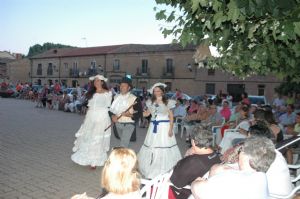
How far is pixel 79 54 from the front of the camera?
179 feet

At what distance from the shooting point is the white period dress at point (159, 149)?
21.9 feet

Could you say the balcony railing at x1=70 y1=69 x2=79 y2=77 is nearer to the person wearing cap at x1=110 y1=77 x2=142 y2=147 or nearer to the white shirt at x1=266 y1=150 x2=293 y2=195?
the person wearing cap at x1=110 y1=77 x2=142 y2=147

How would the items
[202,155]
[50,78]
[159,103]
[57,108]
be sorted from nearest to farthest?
1. [202,155]
2. [159,103]
3. [57,108]
4. [50,78]

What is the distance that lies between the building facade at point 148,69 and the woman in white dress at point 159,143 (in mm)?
27088

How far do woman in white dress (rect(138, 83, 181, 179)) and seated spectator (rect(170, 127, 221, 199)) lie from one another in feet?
9.50

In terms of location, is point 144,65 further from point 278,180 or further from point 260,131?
point 278,180

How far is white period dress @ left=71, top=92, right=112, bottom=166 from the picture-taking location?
24.2 ft

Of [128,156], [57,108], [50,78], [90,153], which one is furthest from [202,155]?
[50,78]

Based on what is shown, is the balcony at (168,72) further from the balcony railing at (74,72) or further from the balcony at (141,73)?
the balcony railing at (74,72)

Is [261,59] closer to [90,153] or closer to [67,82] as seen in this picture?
[90,153]

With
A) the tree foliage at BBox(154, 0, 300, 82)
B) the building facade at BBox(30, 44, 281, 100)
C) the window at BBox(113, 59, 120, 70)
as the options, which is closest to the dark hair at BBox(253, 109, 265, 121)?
the tree foliage at BBox(154, 0, 300, 82)

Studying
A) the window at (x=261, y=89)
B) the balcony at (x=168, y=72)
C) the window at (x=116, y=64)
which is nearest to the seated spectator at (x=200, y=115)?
the window at (x=261, y=89)

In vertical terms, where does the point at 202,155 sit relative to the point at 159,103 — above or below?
below

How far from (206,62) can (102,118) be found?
252 centimetres
